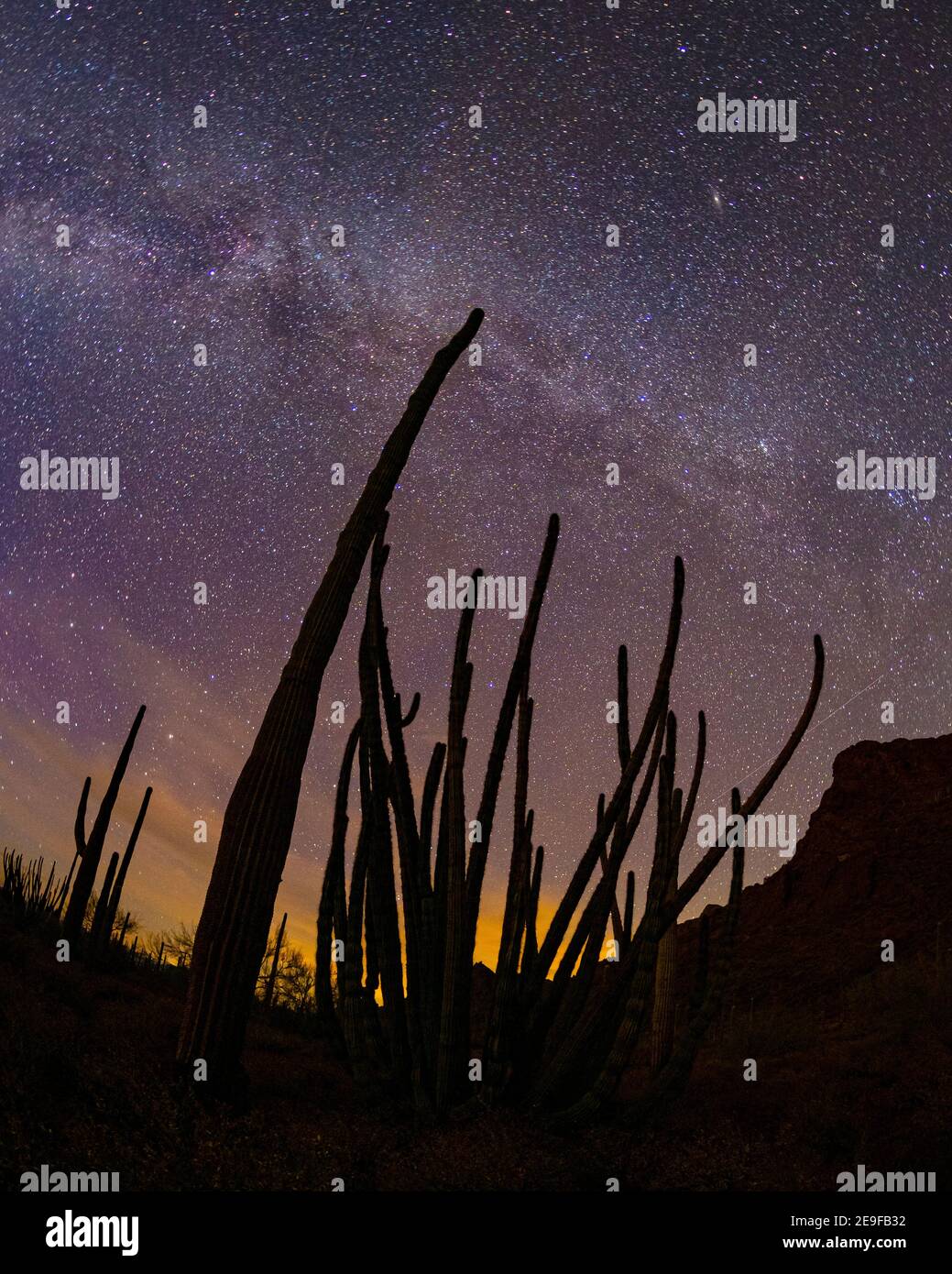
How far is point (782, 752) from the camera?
6047 mm

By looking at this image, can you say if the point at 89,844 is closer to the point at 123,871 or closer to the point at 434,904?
the point at 123,871

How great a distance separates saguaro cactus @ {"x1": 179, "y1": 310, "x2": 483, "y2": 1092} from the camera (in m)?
4.45

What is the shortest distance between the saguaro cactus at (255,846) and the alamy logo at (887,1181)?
10.1 feet

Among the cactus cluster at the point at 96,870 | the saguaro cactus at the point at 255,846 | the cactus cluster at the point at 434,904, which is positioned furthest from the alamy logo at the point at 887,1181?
the cactus cluster at the point at 96,870

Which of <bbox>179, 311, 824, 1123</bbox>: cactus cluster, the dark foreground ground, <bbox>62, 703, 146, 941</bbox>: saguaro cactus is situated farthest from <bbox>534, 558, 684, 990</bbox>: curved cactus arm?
<bbox>62, 703, 146, 941</bbox>: saguaro cactus

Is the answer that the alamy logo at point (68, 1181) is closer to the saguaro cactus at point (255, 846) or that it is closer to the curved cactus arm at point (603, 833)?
the saguaro cactus at point (255, 846)

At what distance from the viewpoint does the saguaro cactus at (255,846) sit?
4449mm

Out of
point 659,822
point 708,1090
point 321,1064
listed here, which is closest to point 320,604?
point 659,822

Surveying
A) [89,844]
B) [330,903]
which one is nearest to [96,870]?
[89,844]

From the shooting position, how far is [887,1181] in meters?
5.15
